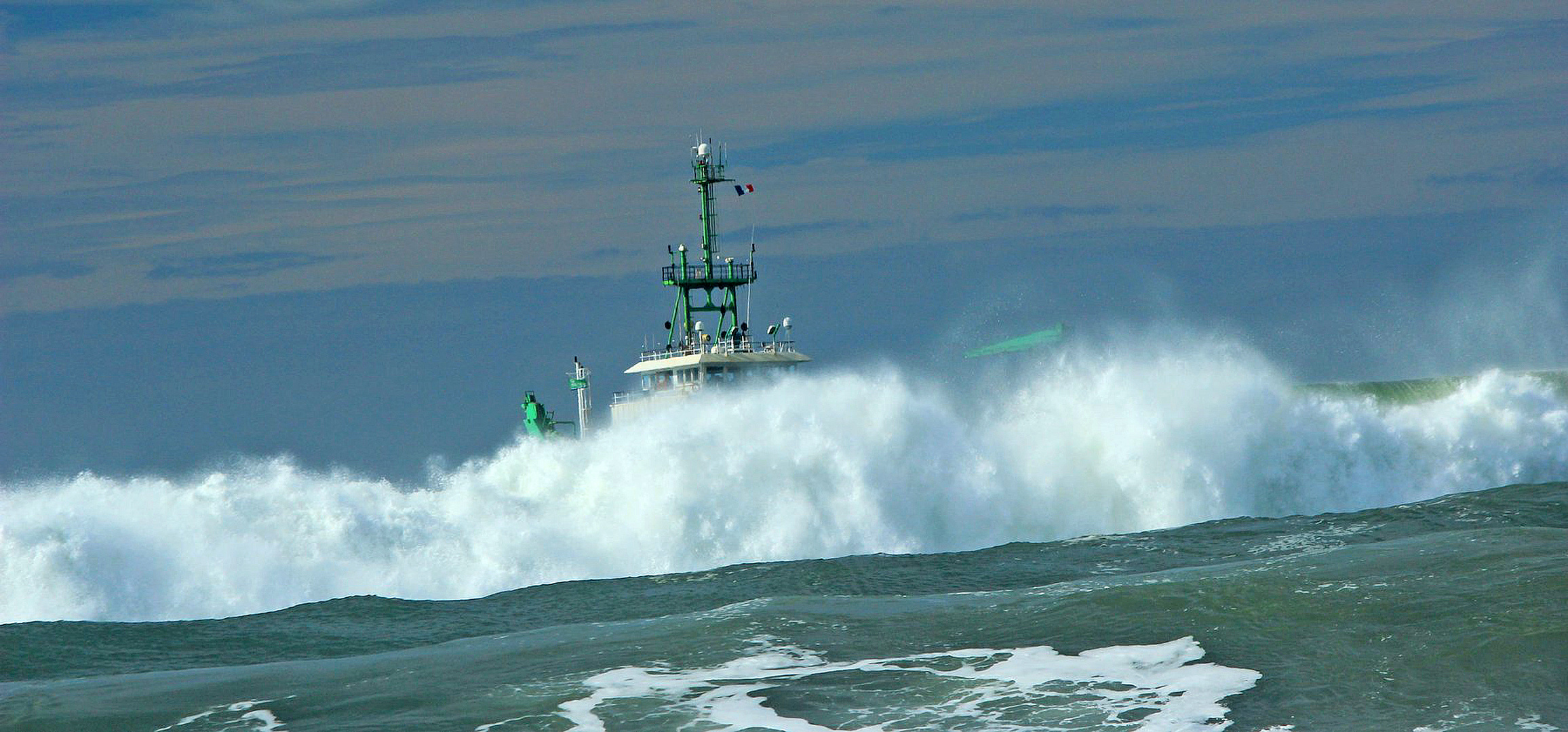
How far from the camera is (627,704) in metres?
14.1

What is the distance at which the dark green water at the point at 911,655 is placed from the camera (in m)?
13.3

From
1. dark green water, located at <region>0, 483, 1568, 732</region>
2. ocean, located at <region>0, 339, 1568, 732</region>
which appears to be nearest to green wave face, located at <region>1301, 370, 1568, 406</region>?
ocean, located at <region>0, 339, 1568, 732</region>

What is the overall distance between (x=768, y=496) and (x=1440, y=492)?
14.5m

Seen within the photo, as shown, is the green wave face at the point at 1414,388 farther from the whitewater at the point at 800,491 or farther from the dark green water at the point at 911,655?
the dark green water at the point at 911,655

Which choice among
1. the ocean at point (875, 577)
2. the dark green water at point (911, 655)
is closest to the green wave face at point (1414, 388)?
the ocean at point (875, 577)

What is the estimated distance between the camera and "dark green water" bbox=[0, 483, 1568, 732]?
1327 centimetres

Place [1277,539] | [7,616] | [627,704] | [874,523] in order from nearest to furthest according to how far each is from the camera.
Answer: [627,704] < [7,616] < [1277,539] < [874,523]

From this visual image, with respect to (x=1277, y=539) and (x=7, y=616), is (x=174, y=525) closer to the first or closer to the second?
(x=7, y=616)

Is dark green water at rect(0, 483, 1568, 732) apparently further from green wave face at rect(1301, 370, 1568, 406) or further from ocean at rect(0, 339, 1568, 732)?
green wave face at rect(1301, 370, 1568, 406)

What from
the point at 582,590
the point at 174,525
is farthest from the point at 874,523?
the point at 174,525

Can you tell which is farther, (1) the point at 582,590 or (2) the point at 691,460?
(2) the point at 691,460

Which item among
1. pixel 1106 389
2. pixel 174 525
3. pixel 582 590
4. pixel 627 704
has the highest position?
pixel 1106 389

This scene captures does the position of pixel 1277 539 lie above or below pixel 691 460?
below

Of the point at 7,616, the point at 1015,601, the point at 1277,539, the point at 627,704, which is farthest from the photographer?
the point at 1277,539
